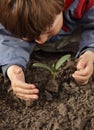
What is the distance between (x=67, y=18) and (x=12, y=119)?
1.59 feet

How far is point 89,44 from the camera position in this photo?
1.63m

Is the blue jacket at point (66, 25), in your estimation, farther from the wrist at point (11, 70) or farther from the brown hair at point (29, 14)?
the brown hair at point (29, 14)

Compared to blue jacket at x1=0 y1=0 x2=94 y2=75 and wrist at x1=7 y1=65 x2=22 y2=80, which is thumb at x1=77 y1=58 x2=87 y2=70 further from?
wrist at x1=7 y1=65 x2=22 y2=80

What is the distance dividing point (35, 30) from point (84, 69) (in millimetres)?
258

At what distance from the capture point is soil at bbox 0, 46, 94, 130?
146cm

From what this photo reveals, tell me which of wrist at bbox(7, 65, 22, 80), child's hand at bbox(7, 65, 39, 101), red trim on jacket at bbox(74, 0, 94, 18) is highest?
red trim on jacket at bbox(74, 0, 94, 18)

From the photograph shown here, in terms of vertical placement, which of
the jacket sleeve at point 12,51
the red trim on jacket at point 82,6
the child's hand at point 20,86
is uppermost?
the red trim on jacket at point 82,6

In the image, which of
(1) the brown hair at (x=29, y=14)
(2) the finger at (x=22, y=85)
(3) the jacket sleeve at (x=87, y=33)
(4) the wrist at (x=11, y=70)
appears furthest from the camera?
(3) the jacket sleeve at (x=87, y=33)

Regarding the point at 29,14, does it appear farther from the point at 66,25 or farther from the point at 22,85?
the point at 66,25

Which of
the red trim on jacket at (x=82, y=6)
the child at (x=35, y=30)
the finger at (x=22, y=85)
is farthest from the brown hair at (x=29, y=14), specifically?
the red trim on jacket at (x=82, y=6)

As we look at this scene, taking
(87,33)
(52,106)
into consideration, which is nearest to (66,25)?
(87,33)

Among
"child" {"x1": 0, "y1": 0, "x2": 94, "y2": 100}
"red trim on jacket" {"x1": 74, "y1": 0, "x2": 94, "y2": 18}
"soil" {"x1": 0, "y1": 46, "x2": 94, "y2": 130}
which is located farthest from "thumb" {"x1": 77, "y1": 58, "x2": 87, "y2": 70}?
"red trim on jacket" {"x1": 74, "y1": 0, "x2": 94, "y2": 18}

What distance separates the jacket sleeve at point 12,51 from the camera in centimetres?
159

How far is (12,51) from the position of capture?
163 cm
